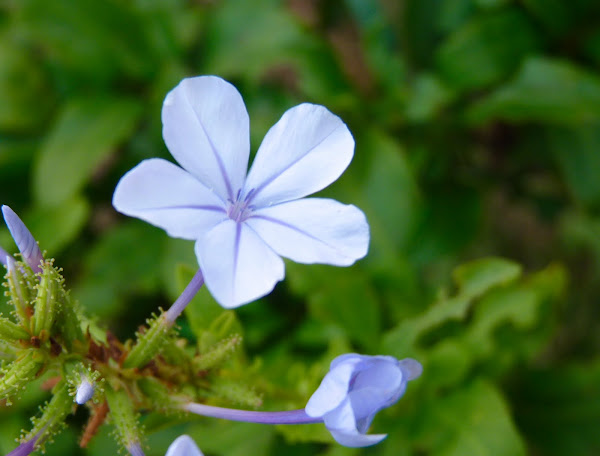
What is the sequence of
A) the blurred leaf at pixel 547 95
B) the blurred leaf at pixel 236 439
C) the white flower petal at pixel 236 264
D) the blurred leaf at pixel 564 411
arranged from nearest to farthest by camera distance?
the white flower petal at pixel 236 264
the blurred leaf at pixel 236 439
the blurred leaf at pixel 547 95
the blurred leaf at pixel 564 411

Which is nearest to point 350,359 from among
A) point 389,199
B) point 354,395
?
point 354,395

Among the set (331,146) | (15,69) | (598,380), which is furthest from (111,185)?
(598,380)

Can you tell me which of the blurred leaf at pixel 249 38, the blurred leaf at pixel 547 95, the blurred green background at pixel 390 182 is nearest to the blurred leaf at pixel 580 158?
the blurred green background at pixel 390 182

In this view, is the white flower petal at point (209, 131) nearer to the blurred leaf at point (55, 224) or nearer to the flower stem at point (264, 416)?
the flower stem at point (264, 416)

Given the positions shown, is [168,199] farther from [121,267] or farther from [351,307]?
[121,267]

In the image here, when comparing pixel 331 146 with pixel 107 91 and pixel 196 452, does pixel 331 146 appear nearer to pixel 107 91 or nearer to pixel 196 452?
pixel 196 452

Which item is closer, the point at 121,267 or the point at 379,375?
the point at 379,375

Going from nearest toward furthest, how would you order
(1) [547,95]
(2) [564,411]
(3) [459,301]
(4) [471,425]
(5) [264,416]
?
(5) [264,416] < (3) [459,301] < (4) [471,425] < (1) [547,95] < (2) [564,411]
